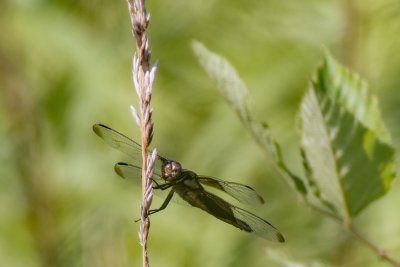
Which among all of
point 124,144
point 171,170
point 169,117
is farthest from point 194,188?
point 169,117

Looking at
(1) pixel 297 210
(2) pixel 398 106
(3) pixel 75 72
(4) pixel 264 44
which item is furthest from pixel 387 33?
(3) pixel 75 72

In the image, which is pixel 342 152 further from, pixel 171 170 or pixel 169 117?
pixel 169 117

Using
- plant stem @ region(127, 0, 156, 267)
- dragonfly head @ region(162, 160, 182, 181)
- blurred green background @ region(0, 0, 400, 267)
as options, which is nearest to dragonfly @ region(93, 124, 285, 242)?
dragonfly head @ region(162, 160, 182, 181)

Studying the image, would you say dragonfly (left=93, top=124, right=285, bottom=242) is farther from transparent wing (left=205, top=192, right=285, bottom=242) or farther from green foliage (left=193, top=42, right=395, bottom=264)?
green foliage (left=193, top=42, right=395, bottom=264)

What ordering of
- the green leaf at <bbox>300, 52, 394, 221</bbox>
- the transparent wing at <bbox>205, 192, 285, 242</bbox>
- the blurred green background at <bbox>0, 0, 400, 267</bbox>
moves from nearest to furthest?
the green leaf at <bbox>300, 52, 394, 221</bbox> < the transparent wing at <bbox>205, 192, 285, 242</bbox> < the blurred green background at <bbox>0, 0, 400, 267</bbox>

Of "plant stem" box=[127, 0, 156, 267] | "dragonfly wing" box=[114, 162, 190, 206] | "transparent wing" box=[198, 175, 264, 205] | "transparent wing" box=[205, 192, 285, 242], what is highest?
"plant stem" box=[127, 0, 156, 267]

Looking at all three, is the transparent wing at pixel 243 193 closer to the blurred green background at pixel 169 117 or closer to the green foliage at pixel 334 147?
the green foliage at pixel 334 147

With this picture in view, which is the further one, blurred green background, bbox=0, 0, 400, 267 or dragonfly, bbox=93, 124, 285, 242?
blurred green background, bbox=0, 0, 400, 267

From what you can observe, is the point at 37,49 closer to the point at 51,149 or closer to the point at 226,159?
the point at 51,149
